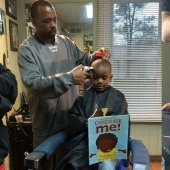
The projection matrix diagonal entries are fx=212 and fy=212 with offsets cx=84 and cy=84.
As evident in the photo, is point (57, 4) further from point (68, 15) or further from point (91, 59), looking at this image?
point (91, 59)

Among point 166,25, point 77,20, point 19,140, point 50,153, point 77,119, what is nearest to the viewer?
point 166,25

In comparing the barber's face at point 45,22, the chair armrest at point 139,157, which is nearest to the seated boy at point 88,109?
the chair armrest at point 139,157

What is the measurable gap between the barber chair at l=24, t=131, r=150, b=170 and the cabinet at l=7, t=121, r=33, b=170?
937mm

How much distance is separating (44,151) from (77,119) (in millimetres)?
271

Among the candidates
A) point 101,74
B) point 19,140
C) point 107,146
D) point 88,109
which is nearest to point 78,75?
point 101,74

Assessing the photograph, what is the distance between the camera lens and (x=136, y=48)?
253 centimetres

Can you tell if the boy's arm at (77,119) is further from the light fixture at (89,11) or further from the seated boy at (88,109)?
the light fixture at (89,11)

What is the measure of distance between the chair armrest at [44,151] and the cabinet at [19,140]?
34.8 inches

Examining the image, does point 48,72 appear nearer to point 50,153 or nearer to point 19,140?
point 50,153

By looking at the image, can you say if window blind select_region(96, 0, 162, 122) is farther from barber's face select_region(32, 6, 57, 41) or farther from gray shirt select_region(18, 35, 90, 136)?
barber's face select_region(32, 6, 57, 41)

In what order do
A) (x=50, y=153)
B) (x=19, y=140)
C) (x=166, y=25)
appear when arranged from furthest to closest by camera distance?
(x=19, y=140)
(x=50, y=153)
(x=166, y=25)

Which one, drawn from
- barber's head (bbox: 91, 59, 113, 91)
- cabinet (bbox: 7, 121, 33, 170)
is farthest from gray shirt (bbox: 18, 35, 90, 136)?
cabinet (bbox: 7, 121, 33, 170)

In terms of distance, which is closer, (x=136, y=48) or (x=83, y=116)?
Result: (x=83, y=116)

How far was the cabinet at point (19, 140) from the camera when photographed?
85.2 inches
